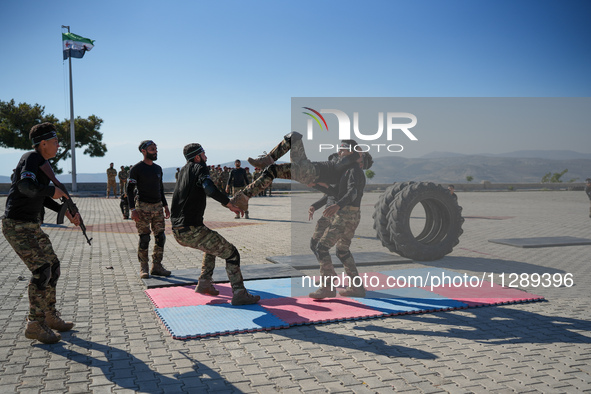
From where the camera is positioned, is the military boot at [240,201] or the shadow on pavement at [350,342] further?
the military boot at [240,201]

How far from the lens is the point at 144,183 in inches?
293

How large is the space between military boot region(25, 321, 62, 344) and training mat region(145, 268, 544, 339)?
46.2 inches

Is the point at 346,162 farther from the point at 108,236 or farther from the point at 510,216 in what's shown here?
the point at 510,216

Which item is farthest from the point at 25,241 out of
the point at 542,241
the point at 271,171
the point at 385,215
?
the point at 542,241

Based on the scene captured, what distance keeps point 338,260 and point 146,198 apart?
3846 mm

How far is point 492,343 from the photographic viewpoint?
15.7ft

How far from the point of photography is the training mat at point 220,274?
727 centimetres

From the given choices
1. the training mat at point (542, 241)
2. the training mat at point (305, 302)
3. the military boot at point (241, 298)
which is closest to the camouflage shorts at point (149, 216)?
the training mat at point (305, 302)

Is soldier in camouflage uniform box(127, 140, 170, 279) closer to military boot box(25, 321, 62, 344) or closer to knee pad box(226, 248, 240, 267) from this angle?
knee pad box(226, 248, 240, 267)

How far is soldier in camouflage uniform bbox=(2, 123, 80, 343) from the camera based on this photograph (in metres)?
4.48

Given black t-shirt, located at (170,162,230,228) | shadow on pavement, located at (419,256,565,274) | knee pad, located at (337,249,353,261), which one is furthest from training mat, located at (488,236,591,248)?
black t-shirt, located at (170,162,230,228)

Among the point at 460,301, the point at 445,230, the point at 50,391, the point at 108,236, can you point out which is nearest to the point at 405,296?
the point at 460,301

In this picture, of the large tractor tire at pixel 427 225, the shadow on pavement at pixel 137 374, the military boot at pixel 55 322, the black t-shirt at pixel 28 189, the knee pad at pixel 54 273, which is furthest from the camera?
the large tractor tire at pixel 427 225

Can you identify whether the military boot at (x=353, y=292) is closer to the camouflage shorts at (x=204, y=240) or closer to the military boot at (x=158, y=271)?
the camouflage shorts at (x=204, y=240)
